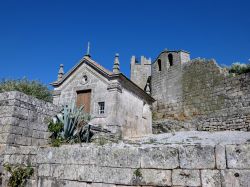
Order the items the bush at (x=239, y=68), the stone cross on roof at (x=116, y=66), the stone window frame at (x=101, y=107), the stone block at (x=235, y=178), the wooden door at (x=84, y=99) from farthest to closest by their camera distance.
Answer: the bush at (x=239, y=68), the wooden door at (x=84, y=99), the stone cross on roof at (x=116, y=66), the stone window frame at (x=101, y=107), the stone block at (x=235, y=178)

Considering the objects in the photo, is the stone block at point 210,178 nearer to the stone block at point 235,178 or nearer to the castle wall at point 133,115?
the stone block at point 235,178

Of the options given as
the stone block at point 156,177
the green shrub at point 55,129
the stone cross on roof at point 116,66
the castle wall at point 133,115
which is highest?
the stone cross on roof at point 116,66

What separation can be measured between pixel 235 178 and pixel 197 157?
23.0 inches

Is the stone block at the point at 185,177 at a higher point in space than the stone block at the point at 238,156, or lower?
lower

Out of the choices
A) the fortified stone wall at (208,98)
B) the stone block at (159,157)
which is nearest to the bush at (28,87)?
the fortified stone wall at (208,98)

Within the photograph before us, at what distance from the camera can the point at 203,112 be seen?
60.4 feet

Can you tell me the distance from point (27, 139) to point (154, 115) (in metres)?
16.4

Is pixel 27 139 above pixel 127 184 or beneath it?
above

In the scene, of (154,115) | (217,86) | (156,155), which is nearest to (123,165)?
(156,155)

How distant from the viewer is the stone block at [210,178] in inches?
136

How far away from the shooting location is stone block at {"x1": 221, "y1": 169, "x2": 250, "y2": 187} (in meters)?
3.26

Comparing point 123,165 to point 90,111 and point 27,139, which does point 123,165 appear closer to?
point 27,139

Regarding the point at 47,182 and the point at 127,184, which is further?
the point at 47,182

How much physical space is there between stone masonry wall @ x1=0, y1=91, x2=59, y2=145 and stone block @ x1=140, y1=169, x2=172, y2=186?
12.2 feet
